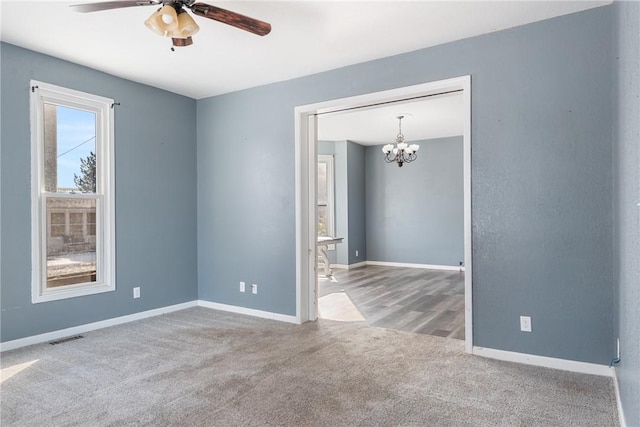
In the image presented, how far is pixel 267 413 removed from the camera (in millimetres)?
2357

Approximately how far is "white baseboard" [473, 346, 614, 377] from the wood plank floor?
20.1 inches

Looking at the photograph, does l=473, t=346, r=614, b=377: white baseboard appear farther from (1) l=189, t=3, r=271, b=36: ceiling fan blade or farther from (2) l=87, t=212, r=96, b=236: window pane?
(2) l=87, t=212, r=96, b=236: window pane

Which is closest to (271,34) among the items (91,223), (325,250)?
(91,223)

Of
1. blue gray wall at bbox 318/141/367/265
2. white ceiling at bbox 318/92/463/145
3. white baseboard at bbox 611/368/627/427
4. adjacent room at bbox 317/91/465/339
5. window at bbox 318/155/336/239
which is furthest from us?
window at bbox 318/155/336/239

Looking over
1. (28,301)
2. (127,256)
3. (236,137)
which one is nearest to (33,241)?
(28,301)

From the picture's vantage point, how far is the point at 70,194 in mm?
4000

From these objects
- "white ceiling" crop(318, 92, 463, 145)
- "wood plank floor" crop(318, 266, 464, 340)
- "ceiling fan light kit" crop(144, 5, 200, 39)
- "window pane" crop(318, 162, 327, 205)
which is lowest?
"wood plank floor" crop(318, 266, 464, 340)

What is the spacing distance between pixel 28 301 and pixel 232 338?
1863 mm

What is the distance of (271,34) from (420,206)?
5929mm

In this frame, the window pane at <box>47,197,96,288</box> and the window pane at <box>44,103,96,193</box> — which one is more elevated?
the window pane at <box>44,103,96,193</box>

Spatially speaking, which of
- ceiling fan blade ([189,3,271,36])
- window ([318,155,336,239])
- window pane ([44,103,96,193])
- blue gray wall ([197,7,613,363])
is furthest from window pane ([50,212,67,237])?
window ([318,155,336,239])

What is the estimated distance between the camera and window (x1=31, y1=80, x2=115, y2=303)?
12.2 feet

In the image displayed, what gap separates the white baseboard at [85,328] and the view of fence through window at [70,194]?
0.46 m

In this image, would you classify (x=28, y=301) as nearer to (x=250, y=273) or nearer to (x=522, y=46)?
(x=250, y=273)
